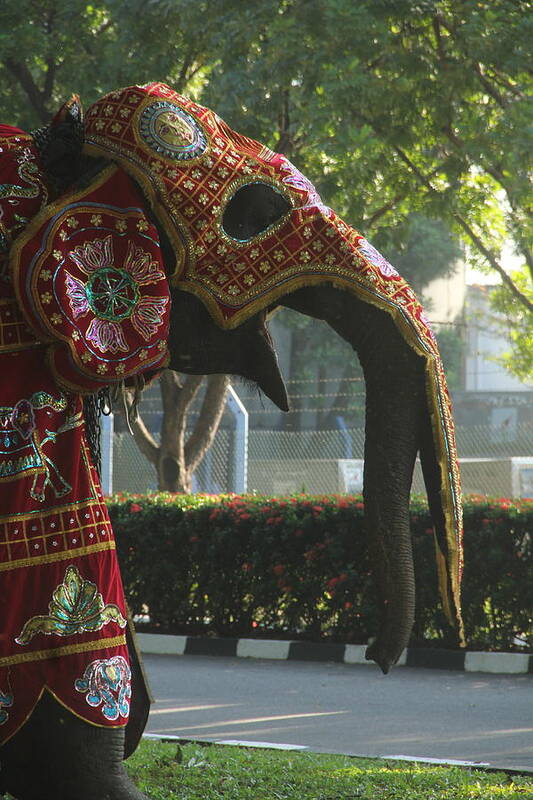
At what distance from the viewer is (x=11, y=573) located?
2.85 meters

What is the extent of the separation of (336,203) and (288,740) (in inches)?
269

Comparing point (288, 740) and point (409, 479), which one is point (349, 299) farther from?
point (288, 740)

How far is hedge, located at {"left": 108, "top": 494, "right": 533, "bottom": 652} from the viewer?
29.1ft

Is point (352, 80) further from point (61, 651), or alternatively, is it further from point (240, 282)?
point (61, 651)

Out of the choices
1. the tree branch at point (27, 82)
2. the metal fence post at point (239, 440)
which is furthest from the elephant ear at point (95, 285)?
the metal fence post at point (239, 440)

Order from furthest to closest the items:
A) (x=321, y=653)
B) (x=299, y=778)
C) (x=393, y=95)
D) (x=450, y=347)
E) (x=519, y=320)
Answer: (x=450, y=347) → (x=519, y=320) → (x=393, y=95) → (x=321, y=653) → (x=299, y=778)

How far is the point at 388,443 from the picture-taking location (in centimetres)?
322

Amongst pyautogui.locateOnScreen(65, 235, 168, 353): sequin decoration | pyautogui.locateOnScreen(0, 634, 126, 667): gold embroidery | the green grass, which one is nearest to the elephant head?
pyautogui.locateOnScreen(65, 235, 168, 353): sequin decoration

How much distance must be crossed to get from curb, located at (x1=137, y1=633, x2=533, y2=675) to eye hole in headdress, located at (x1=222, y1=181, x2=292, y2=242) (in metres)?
5.95

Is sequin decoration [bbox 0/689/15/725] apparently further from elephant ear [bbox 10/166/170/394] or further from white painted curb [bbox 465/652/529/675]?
white painted curb [bbox 465/652/529/675]

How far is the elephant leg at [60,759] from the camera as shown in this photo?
2.80m

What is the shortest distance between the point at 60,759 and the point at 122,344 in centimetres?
99

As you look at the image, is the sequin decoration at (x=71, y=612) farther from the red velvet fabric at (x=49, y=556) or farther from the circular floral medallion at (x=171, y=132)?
the circular floral medallion at (x=171, y=132)

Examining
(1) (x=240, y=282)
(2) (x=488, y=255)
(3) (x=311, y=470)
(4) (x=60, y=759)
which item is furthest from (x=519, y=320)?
(4) (x=60, y=759)
